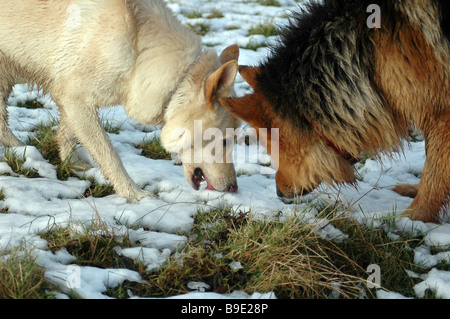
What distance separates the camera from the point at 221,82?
3.15 meters

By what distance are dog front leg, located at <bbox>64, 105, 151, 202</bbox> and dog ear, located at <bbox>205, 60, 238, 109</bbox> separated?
85 centimetres

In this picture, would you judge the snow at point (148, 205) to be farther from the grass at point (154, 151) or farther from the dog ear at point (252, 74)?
the dog ear at point (252, 74)

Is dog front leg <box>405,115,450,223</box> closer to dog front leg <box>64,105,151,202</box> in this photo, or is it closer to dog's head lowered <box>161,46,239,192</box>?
Result: dog's head lowered <box>161,46,239,192</box>

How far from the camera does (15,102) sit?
4.89 meters

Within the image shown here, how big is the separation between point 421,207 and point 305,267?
126cm

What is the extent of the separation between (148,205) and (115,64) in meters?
1.03

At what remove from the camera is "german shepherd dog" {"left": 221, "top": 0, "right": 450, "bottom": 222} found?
2.64 meters

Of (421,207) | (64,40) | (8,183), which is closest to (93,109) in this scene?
(64,40)

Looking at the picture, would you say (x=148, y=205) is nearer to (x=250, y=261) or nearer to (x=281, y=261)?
(x=250, y=261)

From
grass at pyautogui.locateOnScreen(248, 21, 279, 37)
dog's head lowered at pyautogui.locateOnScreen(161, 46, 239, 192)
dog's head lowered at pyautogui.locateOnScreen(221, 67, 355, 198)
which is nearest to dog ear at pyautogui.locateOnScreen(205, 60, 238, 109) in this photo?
A: dog's head lowered at pyautogui.locateOnScreen(161, 46, 239, 192)

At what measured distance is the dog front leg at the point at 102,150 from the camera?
3.35 m

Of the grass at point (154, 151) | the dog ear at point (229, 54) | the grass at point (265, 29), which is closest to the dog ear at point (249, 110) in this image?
the dog ear at point (229, 54)

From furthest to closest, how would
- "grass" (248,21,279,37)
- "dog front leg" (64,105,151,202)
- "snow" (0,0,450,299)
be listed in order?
"grass" (248,21,279,37), "dog front leg" (64,105,151,202), "snow" (0,0,450,299)
